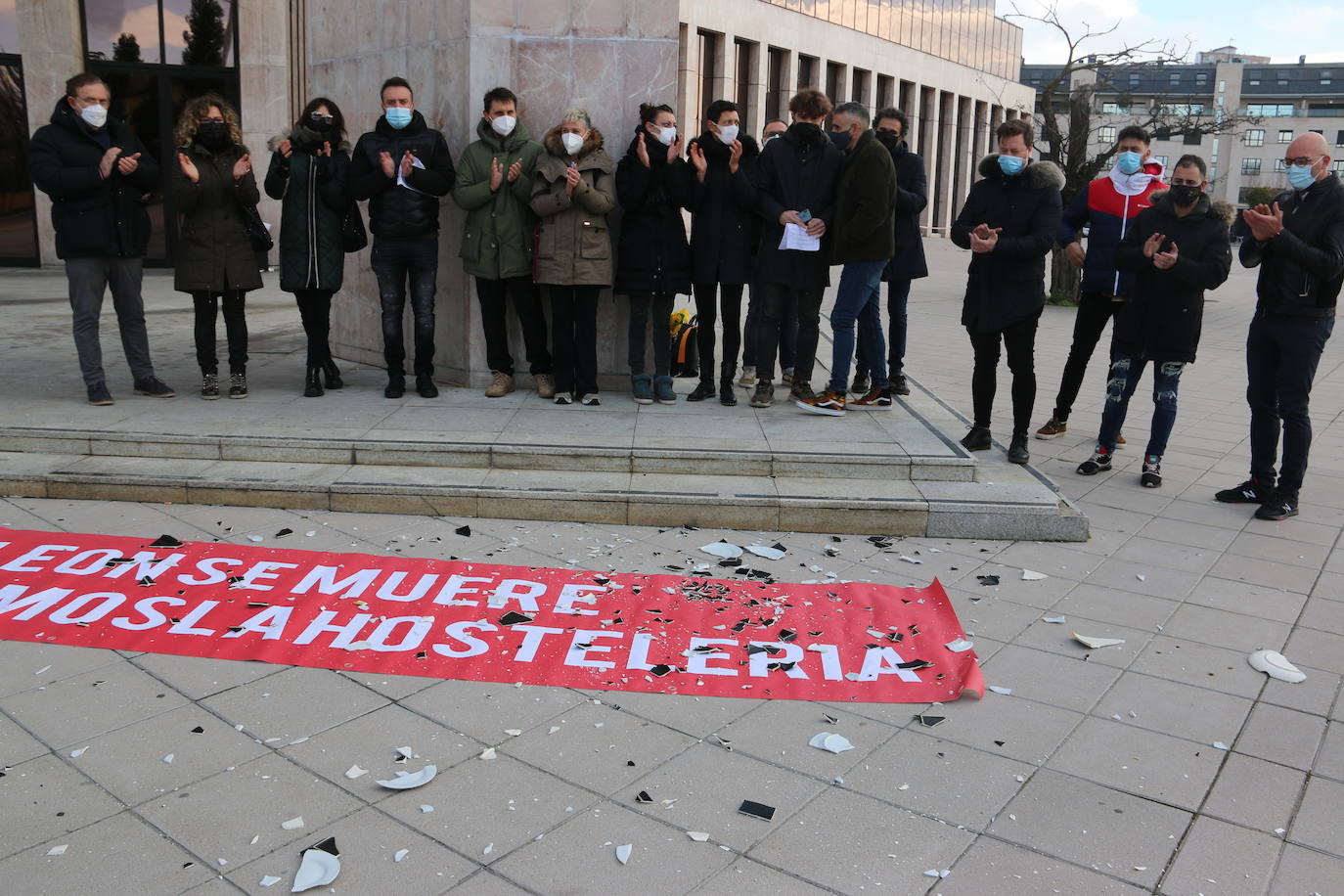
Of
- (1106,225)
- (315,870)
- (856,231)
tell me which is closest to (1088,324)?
(1106,225)

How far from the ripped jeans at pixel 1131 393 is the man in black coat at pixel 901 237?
1.46 metres

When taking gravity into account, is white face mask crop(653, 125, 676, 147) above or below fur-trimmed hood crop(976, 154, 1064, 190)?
above

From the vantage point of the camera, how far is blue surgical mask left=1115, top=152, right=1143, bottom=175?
739 centimetres

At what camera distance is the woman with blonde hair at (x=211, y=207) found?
7.19 meters

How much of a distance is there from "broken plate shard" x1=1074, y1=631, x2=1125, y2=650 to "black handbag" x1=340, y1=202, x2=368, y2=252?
5.34 metres

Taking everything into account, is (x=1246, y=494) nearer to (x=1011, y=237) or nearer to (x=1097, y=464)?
(x=1097, y=464)

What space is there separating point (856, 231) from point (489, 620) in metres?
3.83

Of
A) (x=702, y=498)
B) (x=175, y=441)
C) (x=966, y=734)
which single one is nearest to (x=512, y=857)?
(x=966, y=734)

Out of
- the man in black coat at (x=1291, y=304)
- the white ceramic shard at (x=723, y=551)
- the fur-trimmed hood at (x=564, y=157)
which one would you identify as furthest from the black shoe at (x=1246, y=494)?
the fur-trimmed hood at (x=564, y=157)

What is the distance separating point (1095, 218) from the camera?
754 centimetres

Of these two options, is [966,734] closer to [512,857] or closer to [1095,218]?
[512,857]

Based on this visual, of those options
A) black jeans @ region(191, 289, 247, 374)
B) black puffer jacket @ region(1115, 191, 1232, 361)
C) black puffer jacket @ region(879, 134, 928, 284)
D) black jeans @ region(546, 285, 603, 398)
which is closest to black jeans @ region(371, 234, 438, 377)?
black jeans @ region(546, 285, 603, 398)

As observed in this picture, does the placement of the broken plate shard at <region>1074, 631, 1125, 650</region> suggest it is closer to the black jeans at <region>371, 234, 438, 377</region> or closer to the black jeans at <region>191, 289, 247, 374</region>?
the black jeans at <region>371, 234, 438, 377</region>

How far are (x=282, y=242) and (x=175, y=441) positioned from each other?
170cm
